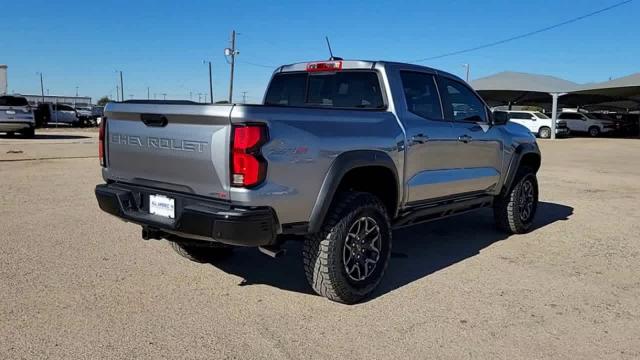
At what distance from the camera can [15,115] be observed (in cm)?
2203

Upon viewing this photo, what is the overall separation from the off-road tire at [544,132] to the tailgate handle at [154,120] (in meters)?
35.1

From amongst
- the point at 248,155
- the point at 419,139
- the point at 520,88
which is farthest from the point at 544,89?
the point at 248,155

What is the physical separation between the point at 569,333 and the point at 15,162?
1330cm

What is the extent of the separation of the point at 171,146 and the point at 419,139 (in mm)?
2171

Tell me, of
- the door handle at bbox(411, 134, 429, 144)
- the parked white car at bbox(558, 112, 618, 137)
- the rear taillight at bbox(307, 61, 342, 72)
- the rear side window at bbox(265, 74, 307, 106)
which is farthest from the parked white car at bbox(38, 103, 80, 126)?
the door handle at bbox(411, 134, 429, 144)

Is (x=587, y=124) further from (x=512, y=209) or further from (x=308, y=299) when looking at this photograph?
(x=308, y=299)

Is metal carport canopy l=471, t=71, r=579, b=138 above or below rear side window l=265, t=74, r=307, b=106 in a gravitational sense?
above

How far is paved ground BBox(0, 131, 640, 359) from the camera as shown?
137 inches

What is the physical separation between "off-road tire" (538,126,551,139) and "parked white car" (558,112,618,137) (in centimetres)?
432

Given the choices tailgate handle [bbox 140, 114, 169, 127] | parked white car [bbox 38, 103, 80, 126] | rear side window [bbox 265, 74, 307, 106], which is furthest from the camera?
parked white car [bbox 38, 103, 80, 126]

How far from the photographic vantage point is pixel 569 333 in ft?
12.4

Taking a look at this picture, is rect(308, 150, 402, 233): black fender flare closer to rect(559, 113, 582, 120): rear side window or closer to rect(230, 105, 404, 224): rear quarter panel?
rect(230, 105, 404, 224): rear quarter panel

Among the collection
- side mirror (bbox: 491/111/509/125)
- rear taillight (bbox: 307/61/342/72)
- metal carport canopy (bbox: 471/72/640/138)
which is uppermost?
metal carport canopy (bbox: 471/72/640/138)

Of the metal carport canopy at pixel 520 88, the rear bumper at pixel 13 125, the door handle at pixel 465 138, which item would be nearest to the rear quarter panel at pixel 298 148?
the door handle at pixel 465 138
